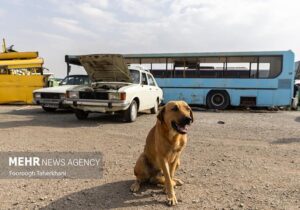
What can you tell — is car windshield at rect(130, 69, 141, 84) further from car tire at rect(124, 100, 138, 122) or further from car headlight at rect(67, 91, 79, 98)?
car headlight at rect(67, 91, 79, 98)

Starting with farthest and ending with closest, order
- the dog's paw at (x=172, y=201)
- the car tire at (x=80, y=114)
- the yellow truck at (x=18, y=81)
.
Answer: the yellow truck at (x=18, y=81)
the car tire at (x=80, y=114)
the dog's paw at (x=172, y=201)

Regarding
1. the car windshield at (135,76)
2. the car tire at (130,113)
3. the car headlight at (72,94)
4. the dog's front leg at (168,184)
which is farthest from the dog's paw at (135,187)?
the car windshield at (135,76)

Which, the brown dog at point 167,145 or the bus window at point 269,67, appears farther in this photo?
the bus window at point 269,67

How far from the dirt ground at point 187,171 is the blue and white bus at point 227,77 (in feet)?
20.5

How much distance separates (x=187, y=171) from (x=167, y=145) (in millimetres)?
1367

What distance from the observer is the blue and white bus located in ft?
47.8

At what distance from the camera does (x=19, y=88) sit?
52.0 feet

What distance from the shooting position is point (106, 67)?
1037 centimetres

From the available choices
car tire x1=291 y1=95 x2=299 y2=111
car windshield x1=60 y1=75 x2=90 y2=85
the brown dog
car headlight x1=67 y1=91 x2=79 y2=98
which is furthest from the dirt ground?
car tire x1=291 y1=95 x2=299 y2=111

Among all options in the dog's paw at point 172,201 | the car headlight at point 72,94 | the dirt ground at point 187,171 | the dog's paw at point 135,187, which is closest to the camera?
the dog's paw at point 172,201

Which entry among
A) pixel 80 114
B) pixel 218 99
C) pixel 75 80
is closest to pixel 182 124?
pixel 80 114

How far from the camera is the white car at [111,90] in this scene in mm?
9259

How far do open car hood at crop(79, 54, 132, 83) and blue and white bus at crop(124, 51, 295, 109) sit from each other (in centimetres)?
579

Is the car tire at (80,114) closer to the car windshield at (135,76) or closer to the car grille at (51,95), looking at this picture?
the car grille at (51,95)
